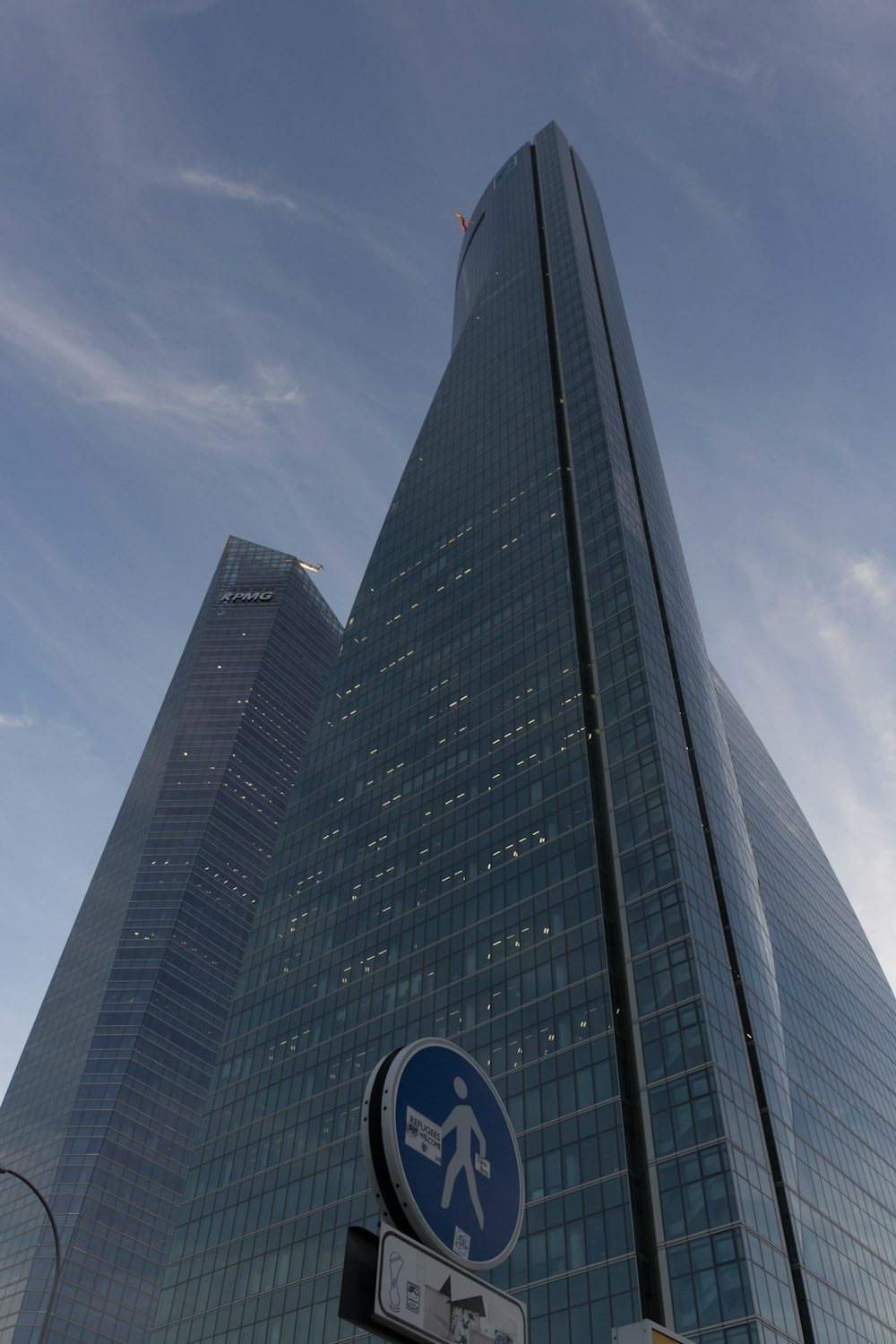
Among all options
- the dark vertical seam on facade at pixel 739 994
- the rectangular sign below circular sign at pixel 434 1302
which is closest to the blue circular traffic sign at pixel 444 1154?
the rectangular sign below circular sign at pixel 434 1302

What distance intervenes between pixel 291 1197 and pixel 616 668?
48673mm

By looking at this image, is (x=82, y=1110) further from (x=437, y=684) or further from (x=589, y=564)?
(x=589, y=564)

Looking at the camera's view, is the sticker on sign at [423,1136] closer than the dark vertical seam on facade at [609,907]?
Yes

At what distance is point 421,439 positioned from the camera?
16850cm

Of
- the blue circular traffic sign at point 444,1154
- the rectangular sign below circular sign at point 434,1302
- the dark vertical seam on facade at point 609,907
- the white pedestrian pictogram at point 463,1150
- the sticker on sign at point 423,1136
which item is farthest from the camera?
the dark vertical seam on facade at point 609,907

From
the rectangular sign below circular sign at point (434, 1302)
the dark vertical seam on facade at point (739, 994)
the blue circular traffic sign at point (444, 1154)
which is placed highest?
the dark vertical seam on facade at point (739, 994)

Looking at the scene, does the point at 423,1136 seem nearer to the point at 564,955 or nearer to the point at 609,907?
the point at 564,955

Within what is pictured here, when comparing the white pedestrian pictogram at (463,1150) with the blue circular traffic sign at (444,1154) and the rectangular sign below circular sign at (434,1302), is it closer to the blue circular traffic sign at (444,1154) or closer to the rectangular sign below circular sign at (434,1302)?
the blue circular traffic sign at (444,1154)

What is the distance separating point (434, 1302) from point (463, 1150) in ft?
3.83

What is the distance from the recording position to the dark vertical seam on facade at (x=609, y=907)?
64188 millimetres

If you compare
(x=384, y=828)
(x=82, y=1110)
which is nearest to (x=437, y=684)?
(x=384, y=828)

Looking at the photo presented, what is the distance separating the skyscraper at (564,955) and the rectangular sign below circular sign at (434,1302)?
58.1 metres

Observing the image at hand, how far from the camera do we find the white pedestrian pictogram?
315 inches

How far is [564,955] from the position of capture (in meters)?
81.4
